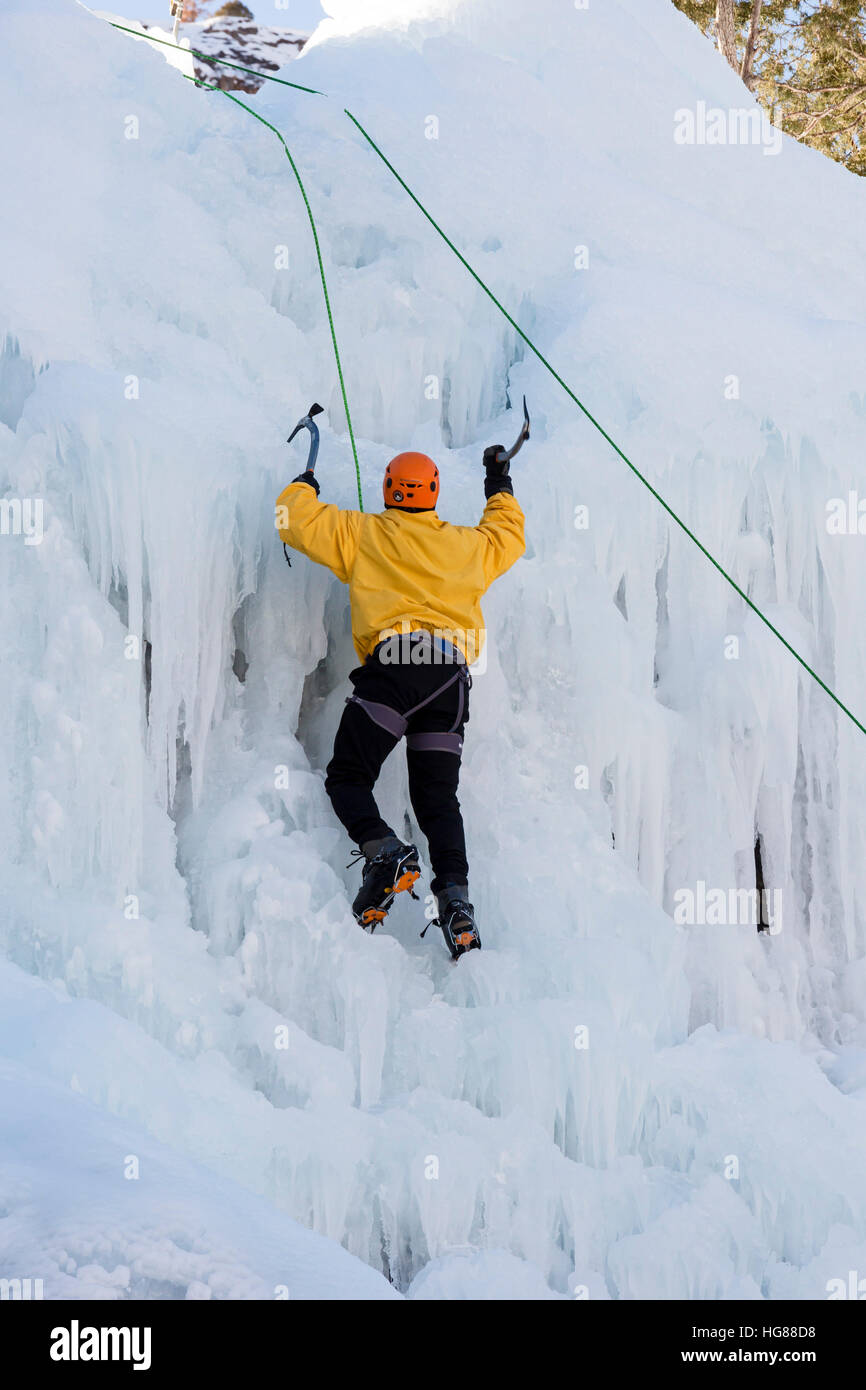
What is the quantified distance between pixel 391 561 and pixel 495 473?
556mm

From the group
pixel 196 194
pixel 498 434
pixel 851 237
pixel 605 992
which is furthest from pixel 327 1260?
pixel 851 237

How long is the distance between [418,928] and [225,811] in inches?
28.0

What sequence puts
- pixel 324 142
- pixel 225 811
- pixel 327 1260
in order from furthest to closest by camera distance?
pixel 324 142, pixel 225 811, pixel 327 1260

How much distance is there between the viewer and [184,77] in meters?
5.30

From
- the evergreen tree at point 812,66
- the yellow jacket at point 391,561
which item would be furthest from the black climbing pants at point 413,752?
the evergreen tree at point 812,66

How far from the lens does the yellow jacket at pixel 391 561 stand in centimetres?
381

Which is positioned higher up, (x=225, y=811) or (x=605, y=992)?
(x=225, y=811)

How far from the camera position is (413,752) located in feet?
12.6

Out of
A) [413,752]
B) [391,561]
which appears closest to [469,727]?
[413,752]

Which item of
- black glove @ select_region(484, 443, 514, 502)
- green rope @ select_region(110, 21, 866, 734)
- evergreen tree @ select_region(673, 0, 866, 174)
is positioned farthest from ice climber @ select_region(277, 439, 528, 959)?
evergreen tree @ select_region(673, 0, 866, 174)

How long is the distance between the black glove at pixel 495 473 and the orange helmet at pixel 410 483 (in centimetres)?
27

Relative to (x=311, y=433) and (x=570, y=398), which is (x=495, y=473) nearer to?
(x=311, y=433)

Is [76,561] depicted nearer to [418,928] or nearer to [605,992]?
[418,928]

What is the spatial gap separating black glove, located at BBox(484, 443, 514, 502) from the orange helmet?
0.27 m
